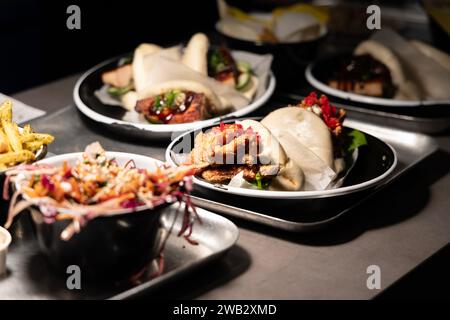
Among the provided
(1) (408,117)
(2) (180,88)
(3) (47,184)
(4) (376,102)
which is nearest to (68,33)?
(2) (180,88)

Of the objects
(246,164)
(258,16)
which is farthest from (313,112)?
(258,16)

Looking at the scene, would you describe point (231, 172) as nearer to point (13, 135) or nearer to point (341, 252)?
point (341, 252)

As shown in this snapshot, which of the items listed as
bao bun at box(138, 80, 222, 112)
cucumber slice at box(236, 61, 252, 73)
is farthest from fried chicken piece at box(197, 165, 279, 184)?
cucumber slice at box(236, 61, 252, 73)

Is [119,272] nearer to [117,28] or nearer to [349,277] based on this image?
[349,277]

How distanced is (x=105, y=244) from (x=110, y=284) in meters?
0.10

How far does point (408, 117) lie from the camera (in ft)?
6.82

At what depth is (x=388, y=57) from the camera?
2340 millimetres

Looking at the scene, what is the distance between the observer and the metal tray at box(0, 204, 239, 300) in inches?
50.3

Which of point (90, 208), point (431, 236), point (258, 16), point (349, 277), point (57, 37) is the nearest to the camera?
point (90, 208)

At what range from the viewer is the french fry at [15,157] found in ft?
4.68

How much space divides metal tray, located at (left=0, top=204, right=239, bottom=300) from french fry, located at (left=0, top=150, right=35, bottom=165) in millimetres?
139

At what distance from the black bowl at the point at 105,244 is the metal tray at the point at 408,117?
100 centimetres

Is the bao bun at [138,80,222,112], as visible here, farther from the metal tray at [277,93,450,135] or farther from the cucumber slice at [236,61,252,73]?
the metal tray at [277,93,450,135]
